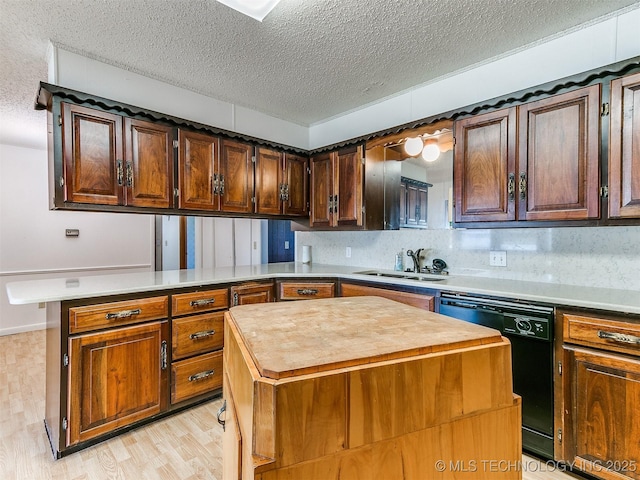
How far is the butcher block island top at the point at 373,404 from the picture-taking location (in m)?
0.52

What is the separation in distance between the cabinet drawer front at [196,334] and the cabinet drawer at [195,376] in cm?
6

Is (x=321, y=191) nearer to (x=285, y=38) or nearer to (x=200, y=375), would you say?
(x=285, y=38)

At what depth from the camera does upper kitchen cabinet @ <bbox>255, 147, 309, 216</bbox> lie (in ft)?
10.6

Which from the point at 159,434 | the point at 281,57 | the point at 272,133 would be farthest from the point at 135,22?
the point at 159,434

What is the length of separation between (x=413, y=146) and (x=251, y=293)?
1.95m

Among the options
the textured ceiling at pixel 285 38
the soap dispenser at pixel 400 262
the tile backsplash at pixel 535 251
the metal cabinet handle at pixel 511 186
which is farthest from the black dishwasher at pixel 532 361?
the textured ceiling at pixel 285 38

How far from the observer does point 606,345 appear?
160 centimetres

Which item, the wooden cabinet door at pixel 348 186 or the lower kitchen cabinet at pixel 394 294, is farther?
the wooden cabinet door at pixel 348 186

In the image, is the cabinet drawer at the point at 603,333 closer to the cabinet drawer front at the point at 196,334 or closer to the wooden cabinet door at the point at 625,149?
the wooden cabinet door at the point at 625,149

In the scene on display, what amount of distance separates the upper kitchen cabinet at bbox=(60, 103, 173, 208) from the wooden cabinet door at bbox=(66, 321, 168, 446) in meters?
0.97

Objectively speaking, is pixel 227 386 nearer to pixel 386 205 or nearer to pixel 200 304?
pixel 200 304

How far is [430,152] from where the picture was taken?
9.45 ft

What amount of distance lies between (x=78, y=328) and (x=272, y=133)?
263cm

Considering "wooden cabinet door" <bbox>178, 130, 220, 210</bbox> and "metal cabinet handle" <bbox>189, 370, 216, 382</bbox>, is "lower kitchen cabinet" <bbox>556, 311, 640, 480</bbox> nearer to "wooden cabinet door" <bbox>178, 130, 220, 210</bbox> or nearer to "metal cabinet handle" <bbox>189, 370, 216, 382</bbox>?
"metal cabinet handle" <bbox>189, 370, 216, 382</bbox>
